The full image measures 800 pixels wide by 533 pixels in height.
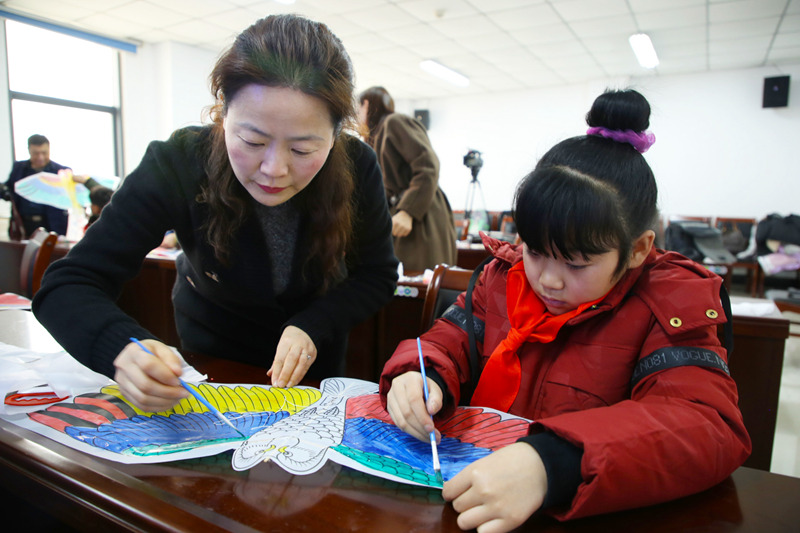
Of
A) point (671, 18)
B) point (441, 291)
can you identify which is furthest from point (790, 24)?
point (441, 291)

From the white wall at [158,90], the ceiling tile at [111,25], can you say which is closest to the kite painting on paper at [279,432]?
the ceiling tile at [111,25]

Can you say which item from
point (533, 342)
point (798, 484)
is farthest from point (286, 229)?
point (798, 484)

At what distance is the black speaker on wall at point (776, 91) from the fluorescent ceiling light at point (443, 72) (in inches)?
146

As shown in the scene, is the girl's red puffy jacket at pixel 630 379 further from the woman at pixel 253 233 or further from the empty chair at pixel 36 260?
the empty chair at pixel 36 260

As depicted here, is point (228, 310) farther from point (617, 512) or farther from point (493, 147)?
point (493, 147)

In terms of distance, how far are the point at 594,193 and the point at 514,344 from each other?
237 mm

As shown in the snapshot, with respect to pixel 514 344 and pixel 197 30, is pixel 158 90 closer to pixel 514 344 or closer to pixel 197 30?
pixel 197 30

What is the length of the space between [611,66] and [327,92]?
6.73 meters

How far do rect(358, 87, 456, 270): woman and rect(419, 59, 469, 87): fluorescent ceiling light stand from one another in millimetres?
4600

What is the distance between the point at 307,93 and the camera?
746 millimetres

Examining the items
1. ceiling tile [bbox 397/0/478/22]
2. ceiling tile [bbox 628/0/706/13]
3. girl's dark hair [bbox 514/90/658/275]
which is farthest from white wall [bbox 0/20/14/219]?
girl's dark hair [bbox 514/90/658/275]

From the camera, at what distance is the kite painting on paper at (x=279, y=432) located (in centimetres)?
54

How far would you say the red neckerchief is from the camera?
2.40 feet

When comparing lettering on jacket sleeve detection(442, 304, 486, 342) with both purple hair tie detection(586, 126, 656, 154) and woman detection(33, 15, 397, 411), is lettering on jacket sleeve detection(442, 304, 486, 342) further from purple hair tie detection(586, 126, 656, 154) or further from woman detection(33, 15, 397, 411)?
purple hair tie detection(586, 126, 656, 154)
